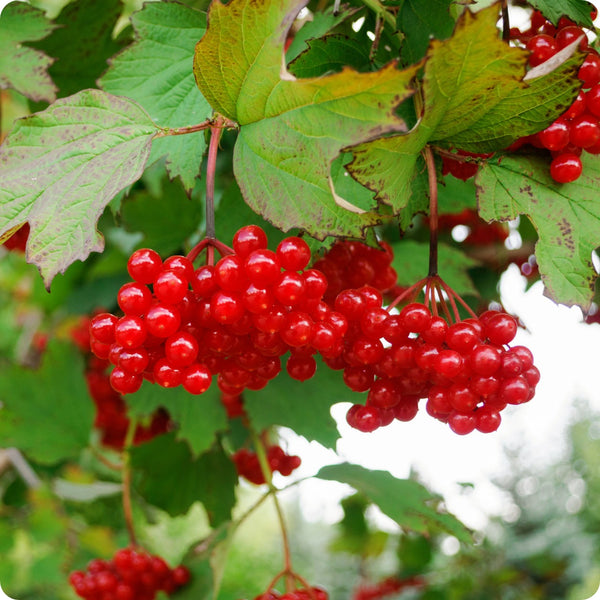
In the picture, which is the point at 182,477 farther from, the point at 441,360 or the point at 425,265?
the point at 441,360

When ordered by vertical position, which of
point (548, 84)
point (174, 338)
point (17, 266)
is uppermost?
point (548, 84)

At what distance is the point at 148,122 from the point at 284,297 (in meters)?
0.23

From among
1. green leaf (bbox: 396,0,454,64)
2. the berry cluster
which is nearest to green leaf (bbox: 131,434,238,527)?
the berry cluster

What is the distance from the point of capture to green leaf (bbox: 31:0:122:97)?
101cm

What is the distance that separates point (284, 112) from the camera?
56 cm

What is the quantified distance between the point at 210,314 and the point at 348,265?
0.22 metres

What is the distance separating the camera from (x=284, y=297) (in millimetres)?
554

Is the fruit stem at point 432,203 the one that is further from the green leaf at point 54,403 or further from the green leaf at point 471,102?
the green leaf at point 54,403

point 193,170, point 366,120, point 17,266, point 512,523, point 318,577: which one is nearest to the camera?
point 366,120

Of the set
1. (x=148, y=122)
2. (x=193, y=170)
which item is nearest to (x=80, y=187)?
(x=148, y=122)

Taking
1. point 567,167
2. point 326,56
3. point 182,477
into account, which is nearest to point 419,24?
point 326,56

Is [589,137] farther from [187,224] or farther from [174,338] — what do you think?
[187,224]

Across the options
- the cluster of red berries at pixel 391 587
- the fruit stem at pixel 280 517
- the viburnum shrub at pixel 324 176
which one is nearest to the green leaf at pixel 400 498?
the viburnum shrub at pixel 324 176

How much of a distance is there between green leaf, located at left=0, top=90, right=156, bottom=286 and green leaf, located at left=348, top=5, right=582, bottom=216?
0.22m
